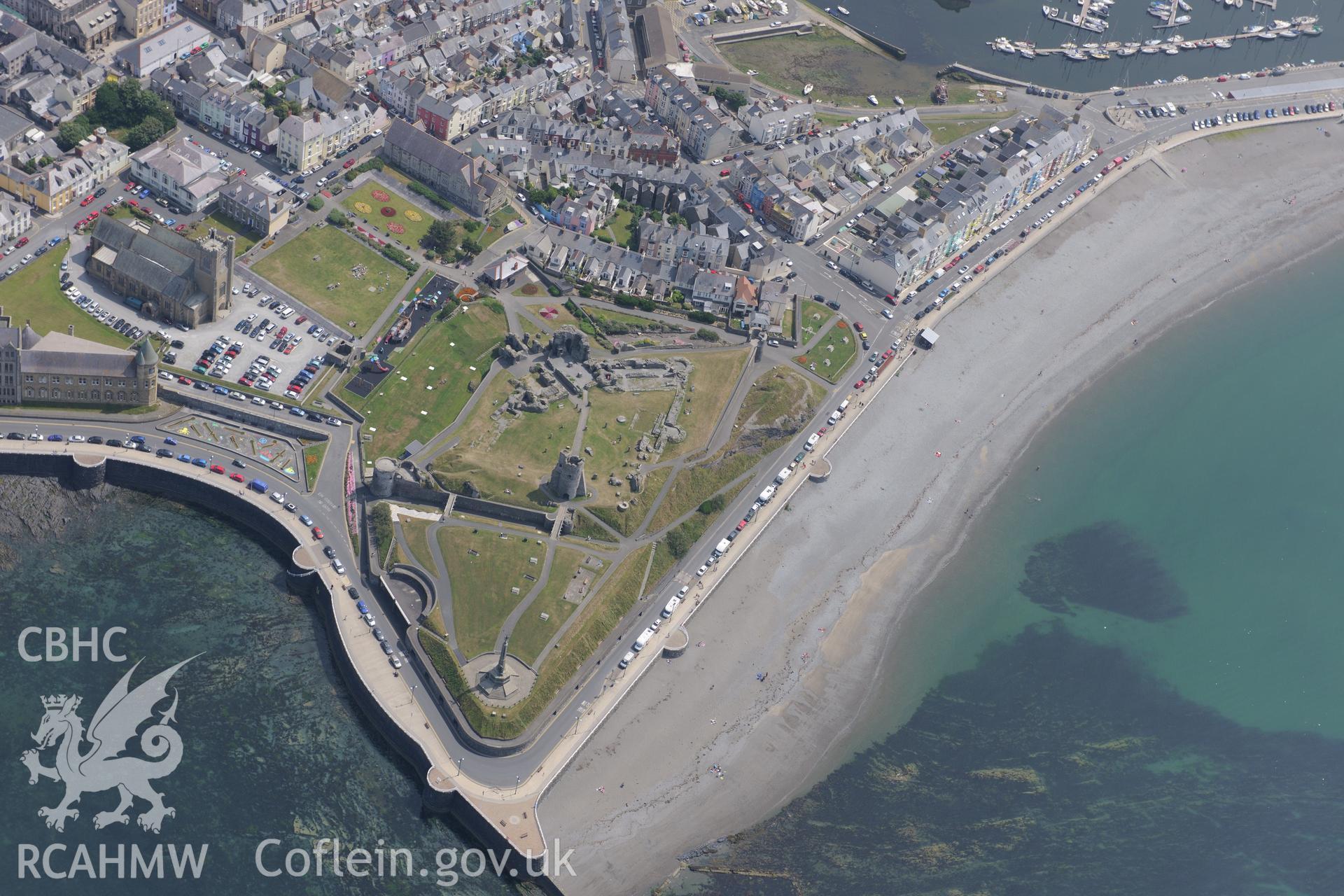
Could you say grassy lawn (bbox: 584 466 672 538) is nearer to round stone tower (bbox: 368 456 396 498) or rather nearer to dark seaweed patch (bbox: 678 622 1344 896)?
round stone tower (bbox: 368 456 396 498)

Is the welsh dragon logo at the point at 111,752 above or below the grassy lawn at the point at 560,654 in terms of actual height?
below

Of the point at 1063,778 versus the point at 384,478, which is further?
the point at 384,478

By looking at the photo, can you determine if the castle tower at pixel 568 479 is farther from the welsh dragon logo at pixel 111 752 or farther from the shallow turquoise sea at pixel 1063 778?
the welsh dragon logo at pixel 111 752

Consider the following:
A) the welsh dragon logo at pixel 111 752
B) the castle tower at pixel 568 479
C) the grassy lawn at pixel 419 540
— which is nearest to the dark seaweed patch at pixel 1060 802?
the castle tower at pixel 568 479

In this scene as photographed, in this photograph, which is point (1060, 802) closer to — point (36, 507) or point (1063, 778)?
point (1063, 778)

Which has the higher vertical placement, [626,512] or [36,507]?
[626,512]

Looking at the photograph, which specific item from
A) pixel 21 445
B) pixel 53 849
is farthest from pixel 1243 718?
pixel 21 445

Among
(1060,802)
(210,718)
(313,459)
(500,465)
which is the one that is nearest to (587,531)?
(500,465)
